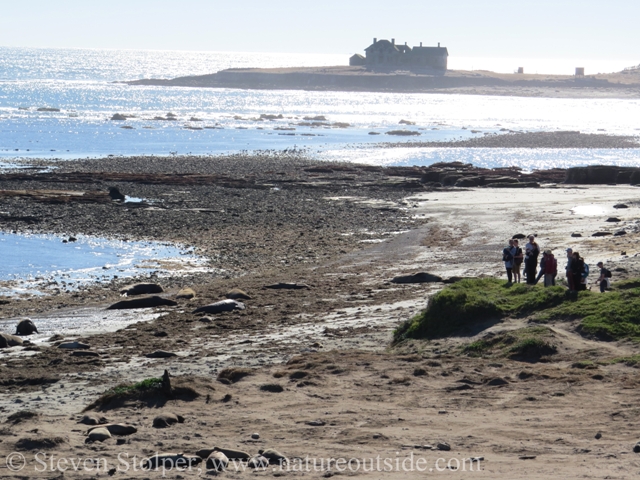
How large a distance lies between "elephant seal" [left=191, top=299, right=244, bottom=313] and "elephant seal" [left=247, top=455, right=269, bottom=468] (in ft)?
32.6

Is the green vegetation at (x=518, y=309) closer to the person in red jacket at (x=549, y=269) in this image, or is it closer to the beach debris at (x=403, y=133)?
the person in red jacket at (x=549, y=269)

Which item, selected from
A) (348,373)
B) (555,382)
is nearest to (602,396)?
(555,382)

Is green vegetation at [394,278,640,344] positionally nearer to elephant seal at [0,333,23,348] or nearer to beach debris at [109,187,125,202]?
elephant seal at [0,333,23,348]

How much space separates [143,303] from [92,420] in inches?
379

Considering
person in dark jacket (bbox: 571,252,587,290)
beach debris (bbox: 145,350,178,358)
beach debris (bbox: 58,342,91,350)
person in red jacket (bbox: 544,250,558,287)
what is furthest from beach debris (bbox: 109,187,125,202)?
person in dark jacket (bbox: 571,252,587,290)

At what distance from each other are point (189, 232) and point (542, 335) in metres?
19.2

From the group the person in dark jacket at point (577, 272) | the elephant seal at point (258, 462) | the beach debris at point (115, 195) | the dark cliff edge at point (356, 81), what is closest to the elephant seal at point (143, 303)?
the person in dark jacket at point (577, 272)

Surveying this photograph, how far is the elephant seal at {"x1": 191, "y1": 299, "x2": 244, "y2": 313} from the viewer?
18844 millimetres

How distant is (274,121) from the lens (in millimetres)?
113250

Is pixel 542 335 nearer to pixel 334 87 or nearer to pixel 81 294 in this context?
pixel 81 294

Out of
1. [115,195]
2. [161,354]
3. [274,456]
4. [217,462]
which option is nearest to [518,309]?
[161,354]

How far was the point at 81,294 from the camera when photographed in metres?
22.1

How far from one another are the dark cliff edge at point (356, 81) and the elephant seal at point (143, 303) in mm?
157626

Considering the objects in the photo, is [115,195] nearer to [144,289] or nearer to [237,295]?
[144,289]
